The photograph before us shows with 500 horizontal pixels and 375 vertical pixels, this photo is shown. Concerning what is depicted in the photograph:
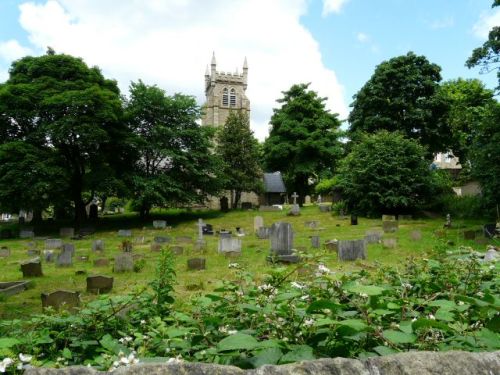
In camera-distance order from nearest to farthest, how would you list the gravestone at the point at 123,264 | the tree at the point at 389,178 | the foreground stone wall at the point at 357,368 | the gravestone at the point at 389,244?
the foreground stone wall at the point at 357,368, the gravestone at the point at 123,264, the gravestone at the point at 389,244, the tree at the point at 389,178

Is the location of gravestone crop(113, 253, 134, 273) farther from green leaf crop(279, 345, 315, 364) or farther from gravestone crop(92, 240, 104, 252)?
green leaf crop(279, 345, 315, 364)

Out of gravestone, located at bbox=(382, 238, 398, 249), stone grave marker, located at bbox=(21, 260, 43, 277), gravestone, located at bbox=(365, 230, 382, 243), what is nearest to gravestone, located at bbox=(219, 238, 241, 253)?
gravestone, located at bbox=(365, 230, 382, 243)

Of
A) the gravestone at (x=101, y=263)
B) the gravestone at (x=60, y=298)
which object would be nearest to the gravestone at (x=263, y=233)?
the gravestone at (x=101, y=263)

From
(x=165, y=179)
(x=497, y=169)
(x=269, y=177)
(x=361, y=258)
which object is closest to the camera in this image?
(x=361, y=258)

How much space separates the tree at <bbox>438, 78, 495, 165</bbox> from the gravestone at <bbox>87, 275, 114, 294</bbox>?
22338 mm

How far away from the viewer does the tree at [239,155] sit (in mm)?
42000

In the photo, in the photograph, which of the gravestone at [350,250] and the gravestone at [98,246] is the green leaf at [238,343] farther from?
the gravestone at [98,246]

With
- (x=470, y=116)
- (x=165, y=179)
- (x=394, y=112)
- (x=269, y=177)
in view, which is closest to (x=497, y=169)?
(x=470, y=116)

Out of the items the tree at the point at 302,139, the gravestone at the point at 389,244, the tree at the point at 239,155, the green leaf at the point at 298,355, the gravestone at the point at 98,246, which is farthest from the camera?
the tree at the point at 302,139

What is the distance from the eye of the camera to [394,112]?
121 feet

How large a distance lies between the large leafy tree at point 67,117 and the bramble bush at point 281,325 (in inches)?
1091

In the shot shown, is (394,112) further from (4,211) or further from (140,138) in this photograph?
(4,211)

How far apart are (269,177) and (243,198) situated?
4850mm

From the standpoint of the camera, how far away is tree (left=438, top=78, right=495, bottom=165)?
30.7 metres
